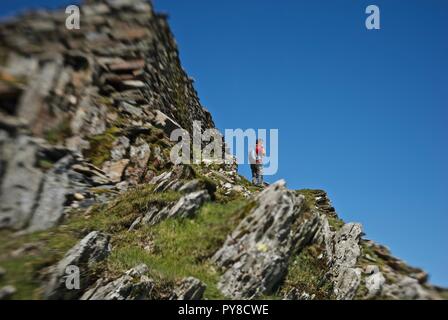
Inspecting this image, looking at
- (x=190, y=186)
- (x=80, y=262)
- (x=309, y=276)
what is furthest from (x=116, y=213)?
(x=309, y=276)

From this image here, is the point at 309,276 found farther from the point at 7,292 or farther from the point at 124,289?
the point at 7,292

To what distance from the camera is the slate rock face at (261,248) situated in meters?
13.7

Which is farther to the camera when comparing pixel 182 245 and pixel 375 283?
pixel 182 245

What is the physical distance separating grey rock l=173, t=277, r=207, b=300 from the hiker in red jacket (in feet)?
53.5

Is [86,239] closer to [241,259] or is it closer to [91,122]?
[241,259]

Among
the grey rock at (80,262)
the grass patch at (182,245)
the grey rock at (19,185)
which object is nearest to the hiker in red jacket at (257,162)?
the grass patch at (182,245)

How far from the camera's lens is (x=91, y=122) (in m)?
18.6

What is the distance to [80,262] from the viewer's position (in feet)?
39.7

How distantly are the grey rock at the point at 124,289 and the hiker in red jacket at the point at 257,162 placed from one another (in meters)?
16.9

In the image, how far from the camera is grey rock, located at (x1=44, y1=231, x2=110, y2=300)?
35.6ft

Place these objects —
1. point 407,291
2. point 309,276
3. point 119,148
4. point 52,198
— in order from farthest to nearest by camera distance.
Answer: point 119,148 < point 309,276 < point 52,198 < point 407,291

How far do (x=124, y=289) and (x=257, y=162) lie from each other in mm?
17851

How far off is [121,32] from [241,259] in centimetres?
1390

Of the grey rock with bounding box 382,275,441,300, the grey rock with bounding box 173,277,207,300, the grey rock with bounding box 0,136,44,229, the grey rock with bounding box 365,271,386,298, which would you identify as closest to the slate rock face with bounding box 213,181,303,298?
the grey rock with bounding box 173,277,207,300
